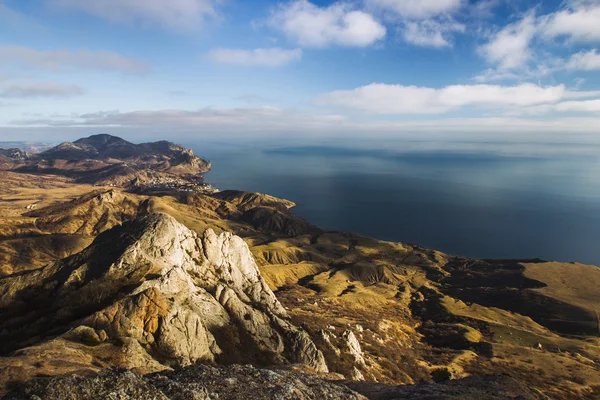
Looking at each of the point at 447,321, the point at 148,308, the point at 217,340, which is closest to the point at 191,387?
the point at 148,308

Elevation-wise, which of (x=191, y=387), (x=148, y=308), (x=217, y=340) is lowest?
(x=217, y=340)

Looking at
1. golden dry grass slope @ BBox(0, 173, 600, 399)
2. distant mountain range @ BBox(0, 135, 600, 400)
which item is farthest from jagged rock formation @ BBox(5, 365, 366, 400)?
golden dry grass slope @ BBox(0, 173, 600, 399)

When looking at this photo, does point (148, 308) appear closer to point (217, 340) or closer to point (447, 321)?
point (217, 340)

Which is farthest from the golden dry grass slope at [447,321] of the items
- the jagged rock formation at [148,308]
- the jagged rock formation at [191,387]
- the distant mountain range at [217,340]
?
the jagged rock formation at [191,387]

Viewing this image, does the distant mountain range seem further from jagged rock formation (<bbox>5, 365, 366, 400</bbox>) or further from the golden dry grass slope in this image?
the golden dry grass slope

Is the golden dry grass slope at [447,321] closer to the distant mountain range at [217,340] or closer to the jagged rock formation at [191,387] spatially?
the distant mountain range at [217,340]
